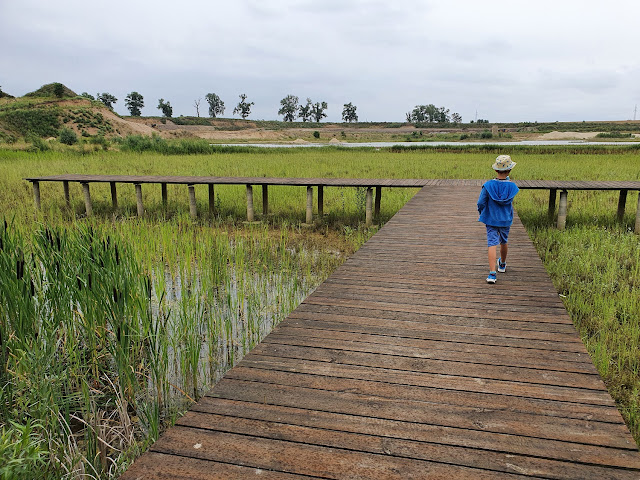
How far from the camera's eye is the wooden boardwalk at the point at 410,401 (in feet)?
5.86

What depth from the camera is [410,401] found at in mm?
2229

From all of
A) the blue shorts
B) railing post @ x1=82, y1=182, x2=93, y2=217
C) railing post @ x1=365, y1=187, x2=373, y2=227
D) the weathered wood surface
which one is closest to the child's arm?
the blue shorts

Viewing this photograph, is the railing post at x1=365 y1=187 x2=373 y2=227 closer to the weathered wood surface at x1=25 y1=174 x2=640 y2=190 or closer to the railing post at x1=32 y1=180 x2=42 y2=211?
the weathered wood surface at x1=25 y1=174 x2=640 y2=190

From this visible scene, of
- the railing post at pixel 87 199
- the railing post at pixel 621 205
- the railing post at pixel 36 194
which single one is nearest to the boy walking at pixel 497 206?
the railing post at pixel 621 205

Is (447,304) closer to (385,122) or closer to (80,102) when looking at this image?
(80,102)

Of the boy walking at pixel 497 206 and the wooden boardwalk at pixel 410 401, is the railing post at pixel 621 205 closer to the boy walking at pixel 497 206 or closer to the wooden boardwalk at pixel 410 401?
the boy walking at pixel 497 206

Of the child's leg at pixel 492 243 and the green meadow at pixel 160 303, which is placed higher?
the child's leg at pixel 492 243

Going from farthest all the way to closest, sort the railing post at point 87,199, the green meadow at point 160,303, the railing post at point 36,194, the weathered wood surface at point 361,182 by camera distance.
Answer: the railing post at point 36,194 → the railing post at point 87,199 → the weathered wood surface at point 361,182 → the green meadow at point 160,303

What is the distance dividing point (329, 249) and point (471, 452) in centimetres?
569

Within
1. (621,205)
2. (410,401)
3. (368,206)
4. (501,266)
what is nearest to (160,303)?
(410,401)

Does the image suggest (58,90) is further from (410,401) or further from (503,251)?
(410,401)

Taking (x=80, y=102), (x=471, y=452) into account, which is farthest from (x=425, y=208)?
(x=80, y=102)

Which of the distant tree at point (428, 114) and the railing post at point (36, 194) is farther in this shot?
the distant tree at point (428, 114)

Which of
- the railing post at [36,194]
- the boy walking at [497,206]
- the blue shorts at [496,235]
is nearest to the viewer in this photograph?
the boy walking at [497,206]
